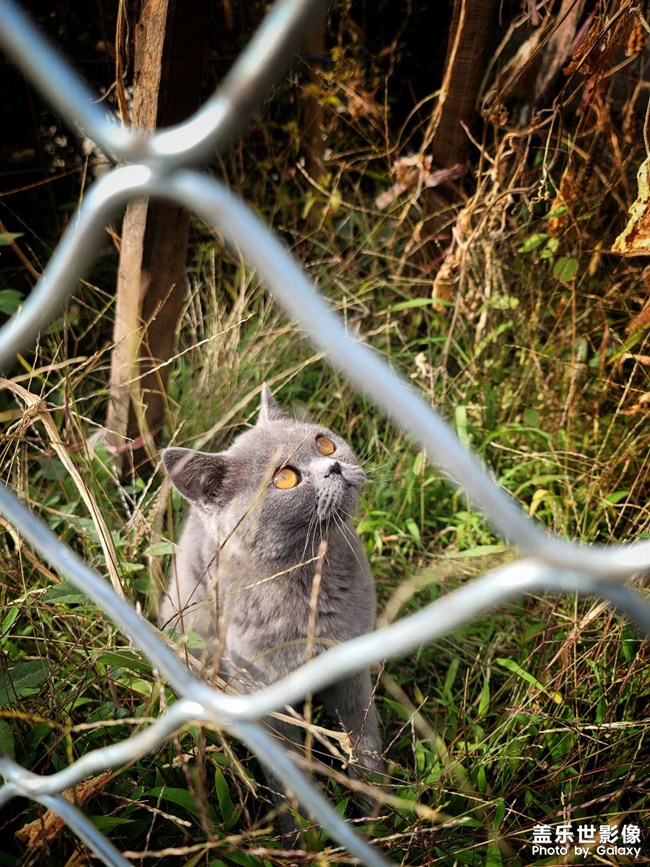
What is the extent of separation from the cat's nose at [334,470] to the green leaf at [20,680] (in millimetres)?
685

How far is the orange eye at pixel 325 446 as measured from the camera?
5.38 ft

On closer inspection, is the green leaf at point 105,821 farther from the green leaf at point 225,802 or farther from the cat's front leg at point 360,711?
the cat's front leg at point 360,711

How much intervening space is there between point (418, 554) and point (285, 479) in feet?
2.41

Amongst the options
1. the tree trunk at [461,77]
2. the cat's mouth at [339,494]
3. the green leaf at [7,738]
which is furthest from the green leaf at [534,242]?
the green leaf at [7,738]

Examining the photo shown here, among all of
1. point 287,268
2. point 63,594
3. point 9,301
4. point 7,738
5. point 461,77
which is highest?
point 461,77

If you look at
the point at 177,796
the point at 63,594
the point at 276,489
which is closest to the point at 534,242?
the point at 276,489

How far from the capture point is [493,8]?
2.04 m

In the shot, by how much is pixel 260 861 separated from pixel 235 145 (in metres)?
2.54

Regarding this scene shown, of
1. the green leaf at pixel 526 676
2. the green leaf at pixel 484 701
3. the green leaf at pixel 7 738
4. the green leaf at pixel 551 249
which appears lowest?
the green leaf at pixel 484 701

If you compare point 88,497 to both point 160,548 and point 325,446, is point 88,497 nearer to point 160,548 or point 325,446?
point 160,548

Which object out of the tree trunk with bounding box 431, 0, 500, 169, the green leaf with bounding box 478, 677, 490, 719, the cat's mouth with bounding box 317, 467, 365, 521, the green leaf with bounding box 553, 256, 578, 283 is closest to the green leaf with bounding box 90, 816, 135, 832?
the cat's mouth with bounding box 317, 467, 365, 521

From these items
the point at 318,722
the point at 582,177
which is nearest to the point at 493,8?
the point at 582,177

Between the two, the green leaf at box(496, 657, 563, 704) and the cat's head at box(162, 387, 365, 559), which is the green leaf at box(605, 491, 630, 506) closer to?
the green leaf at box(496, 657, 563, 704)

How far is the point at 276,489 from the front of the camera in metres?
1.50
